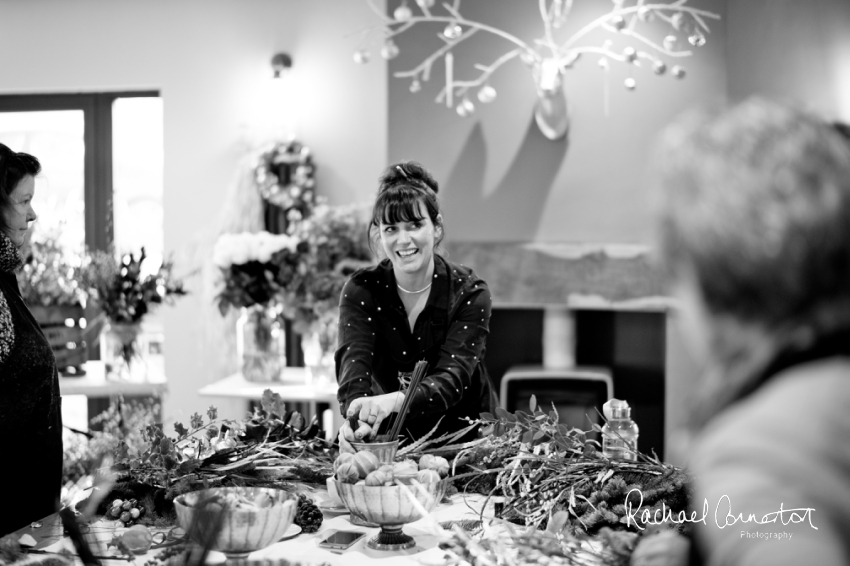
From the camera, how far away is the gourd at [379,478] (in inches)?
54.8

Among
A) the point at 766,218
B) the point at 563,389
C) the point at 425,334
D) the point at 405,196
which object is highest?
the point at 405,196

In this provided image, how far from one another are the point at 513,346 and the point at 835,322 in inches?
161

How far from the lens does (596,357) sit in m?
4.54

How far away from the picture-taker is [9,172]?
2123 millimetres

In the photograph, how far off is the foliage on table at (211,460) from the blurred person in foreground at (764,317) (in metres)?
1.24

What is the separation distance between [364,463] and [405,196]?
0.99m

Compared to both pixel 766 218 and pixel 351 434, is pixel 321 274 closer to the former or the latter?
pixel 351 434

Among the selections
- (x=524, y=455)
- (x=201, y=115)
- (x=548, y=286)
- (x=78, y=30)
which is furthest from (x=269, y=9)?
(x=524, y=455)

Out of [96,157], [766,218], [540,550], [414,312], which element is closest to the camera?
[766,218]

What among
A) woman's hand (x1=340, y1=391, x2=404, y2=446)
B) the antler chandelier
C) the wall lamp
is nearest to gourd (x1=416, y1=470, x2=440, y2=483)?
woman's hand (x1=340, y1=391, x2=404, y2=446)

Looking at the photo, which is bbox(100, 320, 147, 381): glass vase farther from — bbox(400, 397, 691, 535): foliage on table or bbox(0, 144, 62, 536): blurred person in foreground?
bbox(400, 397, 691, 535): foliage on table

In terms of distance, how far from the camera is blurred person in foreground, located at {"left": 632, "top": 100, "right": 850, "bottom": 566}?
0.50 metres

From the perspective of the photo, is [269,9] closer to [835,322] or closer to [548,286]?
[548,286]

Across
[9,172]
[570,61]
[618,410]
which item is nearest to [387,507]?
[618,410]
